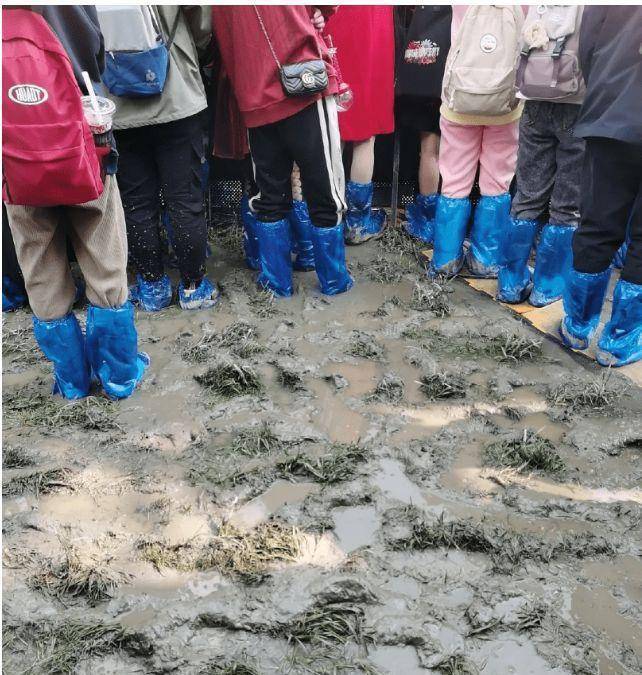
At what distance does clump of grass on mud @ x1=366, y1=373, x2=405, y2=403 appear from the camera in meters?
2.84

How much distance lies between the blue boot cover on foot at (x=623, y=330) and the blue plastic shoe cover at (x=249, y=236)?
204 centimetres

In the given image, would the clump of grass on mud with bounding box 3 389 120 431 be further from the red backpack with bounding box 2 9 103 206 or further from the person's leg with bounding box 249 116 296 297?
the person's leg with bounding box 249 116 296 297

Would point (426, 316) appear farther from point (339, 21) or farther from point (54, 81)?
point (54, 81)

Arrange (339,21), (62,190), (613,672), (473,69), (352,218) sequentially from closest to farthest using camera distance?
1. (613,672)
2. (62,190)
3. (473,69)
4. (339,21)
5. (352,218)

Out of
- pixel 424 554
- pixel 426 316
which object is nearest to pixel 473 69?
pixel 426 316

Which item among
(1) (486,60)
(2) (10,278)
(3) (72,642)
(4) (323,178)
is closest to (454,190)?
(1) (486,60)

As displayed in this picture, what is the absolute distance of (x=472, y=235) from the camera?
4.02 meters

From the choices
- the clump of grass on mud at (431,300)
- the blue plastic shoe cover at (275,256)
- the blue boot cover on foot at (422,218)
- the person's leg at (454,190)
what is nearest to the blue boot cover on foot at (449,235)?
the person's leg at (454,190)

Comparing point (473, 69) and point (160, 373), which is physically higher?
point (473, 69)

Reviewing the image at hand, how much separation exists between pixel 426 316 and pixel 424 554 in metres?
1.79

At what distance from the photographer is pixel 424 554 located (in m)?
2.02

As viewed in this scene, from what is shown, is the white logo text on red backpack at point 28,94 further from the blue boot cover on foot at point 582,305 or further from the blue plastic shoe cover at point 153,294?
the blue boot cover on foot at point 582,305

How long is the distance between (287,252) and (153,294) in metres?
0.81

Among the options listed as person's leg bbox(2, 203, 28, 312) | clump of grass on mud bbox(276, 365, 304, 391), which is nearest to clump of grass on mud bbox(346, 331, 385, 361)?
clump of grass on mud bbox(276, 365, 304, 391)
